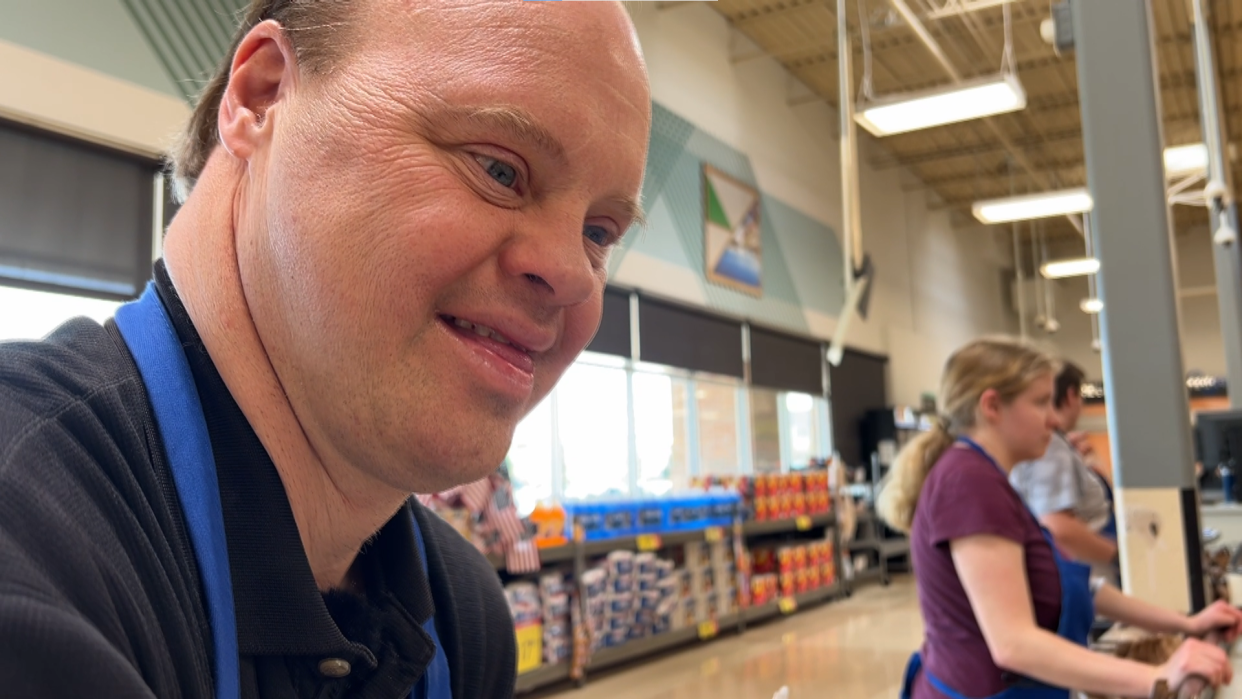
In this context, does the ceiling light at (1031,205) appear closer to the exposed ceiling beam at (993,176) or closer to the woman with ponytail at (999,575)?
the exposed ceiling beam at (993,176)

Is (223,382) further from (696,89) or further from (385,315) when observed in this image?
(696,89)

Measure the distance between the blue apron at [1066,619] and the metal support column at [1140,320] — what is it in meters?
0.94

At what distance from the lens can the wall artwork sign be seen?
9.52 m

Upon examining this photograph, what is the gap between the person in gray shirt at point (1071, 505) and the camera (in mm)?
3641

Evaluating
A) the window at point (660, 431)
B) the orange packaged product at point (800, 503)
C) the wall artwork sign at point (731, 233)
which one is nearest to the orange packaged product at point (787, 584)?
the orange packaged product at point (800, 503)

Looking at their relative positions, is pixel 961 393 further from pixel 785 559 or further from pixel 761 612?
pixel 785 559

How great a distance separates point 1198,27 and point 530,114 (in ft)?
27.4

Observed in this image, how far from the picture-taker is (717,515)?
7.89 m

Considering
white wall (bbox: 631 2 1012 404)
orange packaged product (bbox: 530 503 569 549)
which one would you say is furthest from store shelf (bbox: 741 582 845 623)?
white wall (bbox: 631 2 1012 404)

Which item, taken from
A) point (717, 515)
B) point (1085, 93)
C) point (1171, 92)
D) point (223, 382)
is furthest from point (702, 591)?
point (1171, 92)

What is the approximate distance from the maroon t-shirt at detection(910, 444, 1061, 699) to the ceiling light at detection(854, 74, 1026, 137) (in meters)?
5.93

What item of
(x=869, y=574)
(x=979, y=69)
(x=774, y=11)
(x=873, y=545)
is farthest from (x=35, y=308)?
(x=979, y=69)

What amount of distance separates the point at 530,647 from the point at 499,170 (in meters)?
5.53

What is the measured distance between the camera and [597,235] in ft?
2.74
